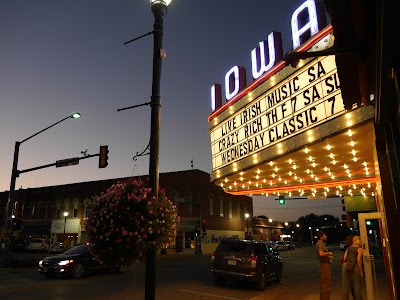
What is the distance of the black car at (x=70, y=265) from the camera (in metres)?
15.6

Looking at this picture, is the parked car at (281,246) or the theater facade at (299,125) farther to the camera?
the parked car at (281,246)

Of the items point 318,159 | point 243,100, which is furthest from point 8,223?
point 318,159

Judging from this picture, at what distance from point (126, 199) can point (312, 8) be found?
8.07 m

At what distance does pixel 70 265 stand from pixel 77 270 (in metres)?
0.44

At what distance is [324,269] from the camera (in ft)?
32.9

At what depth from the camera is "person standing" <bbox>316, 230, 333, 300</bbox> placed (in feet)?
32.4

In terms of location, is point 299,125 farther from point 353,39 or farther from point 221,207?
point 221,207

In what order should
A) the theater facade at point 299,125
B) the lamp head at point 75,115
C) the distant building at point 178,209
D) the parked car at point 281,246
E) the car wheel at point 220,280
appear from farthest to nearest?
the parked car at point 281,246 < the distant building at point 178,209 < the lamp head at point 75,115 < the car wheel at point 220,280 < the theater facade at point 299,125

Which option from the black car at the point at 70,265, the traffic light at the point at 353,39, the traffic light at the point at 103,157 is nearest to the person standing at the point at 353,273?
the traffic light at the point at 353,39

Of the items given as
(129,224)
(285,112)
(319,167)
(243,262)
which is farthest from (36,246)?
(129,224)

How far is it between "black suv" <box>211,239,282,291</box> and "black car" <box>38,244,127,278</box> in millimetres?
5056

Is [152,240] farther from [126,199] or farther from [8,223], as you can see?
[8,223]

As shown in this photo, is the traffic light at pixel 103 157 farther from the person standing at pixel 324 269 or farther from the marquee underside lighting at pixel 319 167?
the person standing at pixel 324 269

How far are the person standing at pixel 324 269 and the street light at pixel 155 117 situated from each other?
22.0 ft
